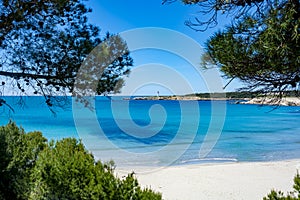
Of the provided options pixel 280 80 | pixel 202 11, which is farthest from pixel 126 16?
pixel 280 80

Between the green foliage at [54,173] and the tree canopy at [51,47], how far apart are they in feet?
2.58

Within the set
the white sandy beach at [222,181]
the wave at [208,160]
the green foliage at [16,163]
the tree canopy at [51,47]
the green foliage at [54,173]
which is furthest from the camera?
the wave at [208,160]

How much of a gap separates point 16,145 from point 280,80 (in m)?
3.19

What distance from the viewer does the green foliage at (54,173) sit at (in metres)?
2.14

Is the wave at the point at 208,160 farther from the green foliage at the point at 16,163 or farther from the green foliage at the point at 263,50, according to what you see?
the green foliage at the point at 263,50

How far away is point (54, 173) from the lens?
2664 mm

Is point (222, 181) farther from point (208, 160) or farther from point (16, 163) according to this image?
point (16, 163)

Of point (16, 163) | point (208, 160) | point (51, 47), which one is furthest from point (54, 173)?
point (208, 160)

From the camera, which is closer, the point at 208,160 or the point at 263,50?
the point at 263,50

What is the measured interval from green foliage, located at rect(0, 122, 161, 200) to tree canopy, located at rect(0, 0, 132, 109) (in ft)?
2.58

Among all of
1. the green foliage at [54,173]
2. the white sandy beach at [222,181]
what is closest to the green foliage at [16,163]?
the green foliage at [54,173]

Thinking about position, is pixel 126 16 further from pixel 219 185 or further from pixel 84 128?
pixel 84 128

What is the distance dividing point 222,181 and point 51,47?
619 centimetres

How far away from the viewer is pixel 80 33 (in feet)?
7.52
